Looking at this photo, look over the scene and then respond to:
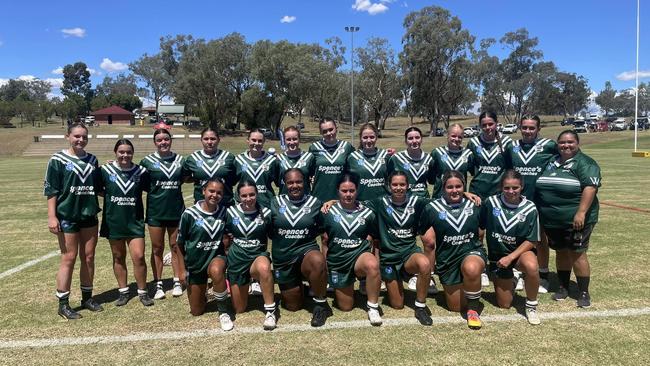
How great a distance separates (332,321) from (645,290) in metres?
3.58

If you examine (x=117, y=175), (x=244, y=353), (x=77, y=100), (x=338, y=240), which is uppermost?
(x=77, y=100)

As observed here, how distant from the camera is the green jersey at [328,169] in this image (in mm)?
5719

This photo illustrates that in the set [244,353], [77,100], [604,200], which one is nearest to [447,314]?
[244,353]

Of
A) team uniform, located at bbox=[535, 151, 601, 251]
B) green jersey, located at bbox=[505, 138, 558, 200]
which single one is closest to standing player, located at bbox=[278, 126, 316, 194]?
green jersey, located at bbox=[505, 138, 558, 200]

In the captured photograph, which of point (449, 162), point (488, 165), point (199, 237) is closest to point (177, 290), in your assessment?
point (199, 237)

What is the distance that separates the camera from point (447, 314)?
181 inches

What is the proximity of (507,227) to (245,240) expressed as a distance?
2693 mm

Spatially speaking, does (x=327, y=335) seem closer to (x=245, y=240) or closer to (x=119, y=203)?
(x=245, y=240)

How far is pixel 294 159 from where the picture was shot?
5777 mm

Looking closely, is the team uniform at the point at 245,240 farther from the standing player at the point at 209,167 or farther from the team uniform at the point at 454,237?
the team uniform at the point at 454,237

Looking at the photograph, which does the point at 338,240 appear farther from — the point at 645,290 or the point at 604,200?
the point at 604,200

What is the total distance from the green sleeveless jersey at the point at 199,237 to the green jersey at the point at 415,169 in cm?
227

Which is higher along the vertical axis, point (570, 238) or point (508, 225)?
point (508, 225)

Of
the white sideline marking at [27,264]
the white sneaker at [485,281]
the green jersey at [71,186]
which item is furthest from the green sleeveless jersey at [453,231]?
the white sideline marking at [27,264]
